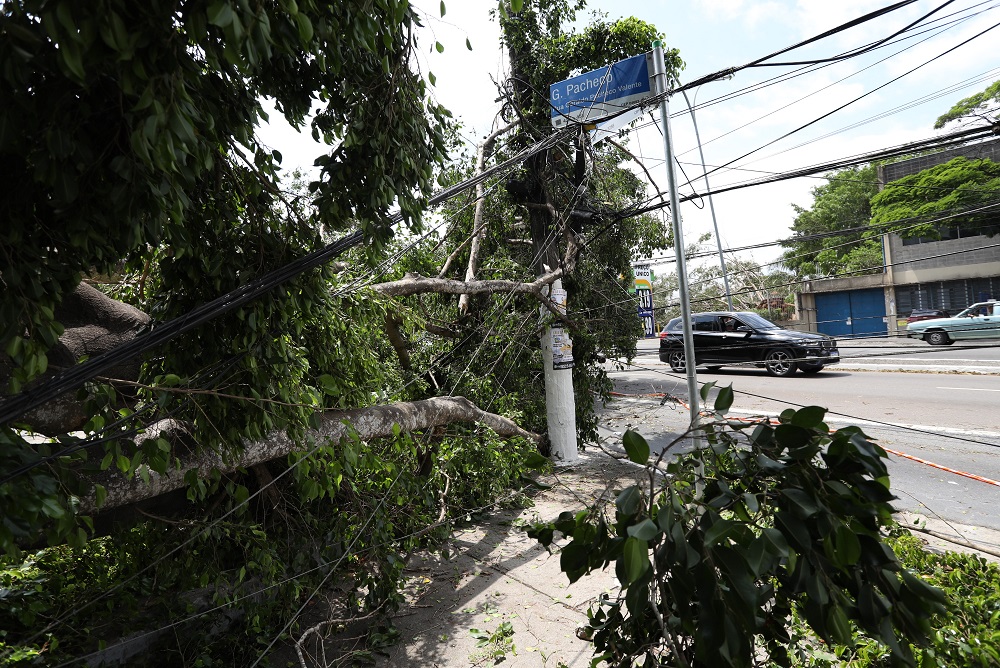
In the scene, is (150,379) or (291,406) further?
(150,379)

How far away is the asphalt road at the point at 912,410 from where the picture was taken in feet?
18.7

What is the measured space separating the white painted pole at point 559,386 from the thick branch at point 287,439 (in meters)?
2.20

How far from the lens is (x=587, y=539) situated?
62.6 inches

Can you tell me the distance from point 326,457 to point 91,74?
7.34ft

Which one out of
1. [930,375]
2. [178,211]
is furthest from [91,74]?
[930,375]

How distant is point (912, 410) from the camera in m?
8.89

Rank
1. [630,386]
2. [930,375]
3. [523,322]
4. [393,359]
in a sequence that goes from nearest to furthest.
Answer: [393,359], [523,322], [930,375], [630,386]

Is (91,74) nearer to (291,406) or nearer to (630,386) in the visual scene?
(291,406)

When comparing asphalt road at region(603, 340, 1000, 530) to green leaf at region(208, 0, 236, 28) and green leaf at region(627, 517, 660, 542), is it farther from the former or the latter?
green leaf at region(208, 0, 236, 28)

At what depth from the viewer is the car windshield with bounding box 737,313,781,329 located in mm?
13045

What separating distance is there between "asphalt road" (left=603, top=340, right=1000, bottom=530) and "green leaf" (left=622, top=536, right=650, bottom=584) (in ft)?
10.1

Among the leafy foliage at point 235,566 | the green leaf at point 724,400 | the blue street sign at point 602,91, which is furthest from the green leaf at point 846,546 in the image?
the blue street sign at point 602,91

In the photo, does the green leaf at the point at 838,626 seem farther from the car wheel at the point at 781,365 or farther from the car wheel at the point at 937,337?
the car wheel at the point at 937,337

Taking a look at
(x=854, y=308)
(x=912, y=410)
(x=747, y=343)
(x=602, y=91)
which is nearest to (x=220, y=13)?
(x=602, y=91)
